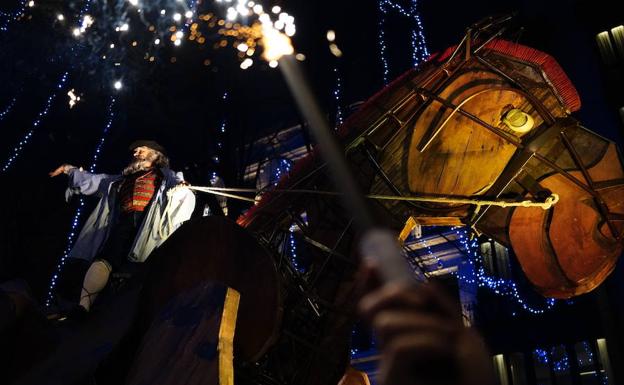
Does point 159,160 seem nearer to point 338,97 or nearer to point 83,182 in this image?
point 83,182

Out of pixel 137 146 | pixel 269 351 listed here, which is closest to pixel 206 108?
pixel 137 146

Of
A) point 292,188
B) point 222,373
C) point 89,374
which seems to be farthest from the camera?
point 292,188

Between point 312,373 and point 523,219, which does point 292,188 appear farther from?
point 523,219

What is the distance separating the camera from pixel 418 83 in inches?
208

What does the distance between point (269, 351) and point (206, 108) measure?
38.1 ft

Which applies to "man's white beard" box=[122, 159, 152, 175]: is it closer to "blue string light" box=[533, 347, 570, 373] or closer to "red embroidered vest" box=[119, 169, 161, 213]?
"red embroidered vest" box=[119, 169, 161, 213]

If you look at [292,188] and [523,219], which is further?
[523,219]

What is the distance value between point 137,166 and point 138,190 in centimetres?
58

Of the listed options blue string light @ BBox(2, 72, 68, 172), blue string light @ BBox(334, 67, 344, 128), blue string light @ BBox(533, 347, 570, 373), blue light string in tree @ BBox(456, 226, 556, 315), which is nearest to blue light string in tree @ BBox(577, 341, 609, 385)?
blue string light @ BBox(533, 347, 570, 373)

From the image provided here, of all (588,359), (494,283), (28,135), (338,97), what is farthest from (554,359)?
(28,135)

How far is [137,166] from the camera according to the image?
23.1 ft

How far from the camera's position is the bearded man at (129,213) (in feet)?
19.9

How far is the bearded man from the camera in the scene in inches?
239

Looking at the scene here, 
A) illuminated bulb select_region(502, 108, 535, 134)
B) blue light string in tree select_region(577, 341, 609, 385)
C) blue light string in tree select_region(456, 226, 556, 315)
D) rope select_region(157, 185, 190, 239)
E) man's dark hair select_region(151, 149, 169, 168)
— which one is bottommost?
blue light string in tree select_region(577, 341, 609, 385)
